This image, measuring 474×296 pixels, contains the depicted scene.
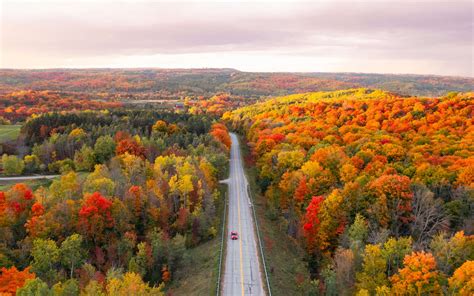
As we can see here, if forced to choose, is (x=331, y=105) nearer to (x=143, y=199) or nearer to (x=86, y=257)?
(x=143, y=199)

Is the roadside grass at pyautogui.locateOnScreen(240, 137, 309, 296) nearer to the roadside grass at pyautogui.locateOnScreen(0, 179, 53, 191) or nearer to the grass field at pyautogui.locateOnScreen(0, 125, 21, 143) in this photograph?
the roadside grass at pyautogui.locateOnScreen(0, 179, 53, 191)

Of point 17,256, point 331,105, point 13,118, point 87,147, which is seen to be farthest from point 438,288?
point 13,118

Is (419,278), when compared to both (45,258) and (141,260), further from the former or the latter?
(45,258)

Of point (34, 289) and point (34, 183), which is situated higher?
point (34, 183)

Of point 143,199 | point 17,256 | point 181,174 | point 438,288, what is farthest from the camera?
point 181,174

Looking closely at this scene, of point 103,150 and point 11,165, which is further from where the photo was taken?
point 103,150

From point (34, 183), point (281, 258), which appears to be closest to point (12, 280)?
point (281, 258)

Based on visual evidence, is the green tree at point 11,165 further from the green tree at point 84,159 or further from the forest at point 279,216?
the green tree at point 84,159
